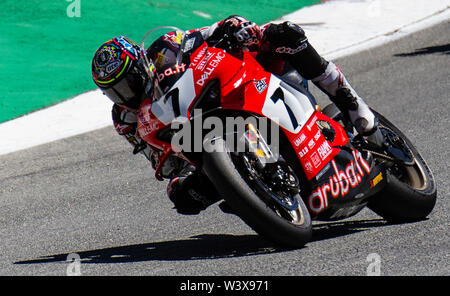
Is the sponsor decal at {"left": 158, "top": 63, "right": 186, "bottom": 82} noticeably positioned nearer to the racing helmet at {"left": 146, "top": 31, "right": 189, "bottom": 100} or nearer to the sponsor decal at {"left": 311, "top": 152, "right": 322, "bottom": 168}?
the racing helmet at {"left": 146, "top": 31, "right": 189, "bottom": 100}

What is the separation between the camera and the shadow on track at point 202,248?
455cm

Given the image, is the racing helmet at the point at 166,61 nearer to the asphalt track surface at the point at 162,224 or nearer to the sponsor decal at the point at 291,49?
the sponsor decal at the point at 291,49

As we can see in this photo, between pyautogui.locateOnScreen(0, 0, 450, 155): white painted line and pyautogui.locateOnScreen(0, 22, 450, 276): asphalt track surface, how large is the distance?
32cm

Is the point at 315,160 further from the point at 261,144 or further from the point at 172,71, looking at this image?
the point at 172,71

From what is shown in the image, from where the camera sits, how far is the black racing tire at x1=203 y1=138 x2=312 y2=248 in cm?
392

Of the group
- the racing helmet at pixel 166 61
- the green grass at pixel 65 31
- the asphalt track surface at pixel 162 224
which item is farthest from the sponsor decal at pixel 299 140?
the green grass at pixel 65 31

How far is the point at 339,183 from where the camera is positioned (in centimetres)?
461

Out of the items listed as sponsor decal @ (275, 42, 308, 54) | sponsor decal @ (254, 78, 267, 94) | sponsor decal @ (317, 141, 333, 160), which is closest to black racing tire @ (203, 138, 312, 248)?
sponsor decal @ (254, 78, 267, 94)

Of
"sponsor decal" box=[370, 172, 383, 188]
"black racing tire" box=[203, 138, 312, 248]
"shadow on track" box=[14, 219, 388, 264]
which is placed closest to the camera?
"black racing tire" box=[203, 138, 312, 248]

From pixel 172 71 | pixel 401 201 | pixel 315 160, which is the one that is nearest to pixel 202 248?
pixel 315 160

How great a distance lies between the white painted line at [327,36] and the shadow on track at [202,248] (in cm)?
307

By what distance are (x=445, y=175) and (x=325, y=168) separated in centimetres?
185
